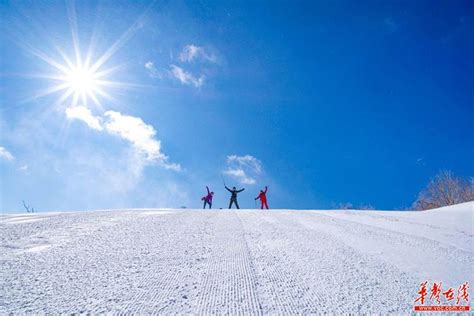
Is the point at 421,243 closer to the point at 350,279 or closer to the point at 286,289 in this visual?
the point at 350,279

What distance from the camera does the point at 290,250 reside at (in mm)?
1890

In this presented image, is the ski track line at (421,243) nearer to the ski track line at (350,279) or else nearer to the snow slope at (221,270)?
the snow slope at (221,270)

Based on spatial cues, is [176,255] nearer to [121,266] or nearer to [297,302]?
[121,266]

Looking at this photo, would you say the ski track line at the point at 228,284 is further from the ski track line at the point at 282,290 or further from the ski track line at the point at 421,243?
the ski track line at the point at 421,243

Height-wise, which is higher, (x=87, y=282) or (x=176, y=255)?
(x=176, y=255)

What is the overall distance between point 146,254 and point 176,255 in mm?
216

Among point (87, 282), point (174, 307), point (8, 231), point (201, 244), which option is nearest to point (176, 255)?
point (201, 244)

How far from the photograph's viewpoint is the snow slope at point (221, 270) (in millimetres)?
1047

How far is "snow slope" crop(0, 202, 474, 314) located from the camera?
1047mm

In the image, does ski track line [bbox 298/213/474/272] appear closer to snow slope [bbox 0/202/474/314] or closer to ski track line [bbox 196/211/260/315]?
snow slope [bbox 0/202/474/314]

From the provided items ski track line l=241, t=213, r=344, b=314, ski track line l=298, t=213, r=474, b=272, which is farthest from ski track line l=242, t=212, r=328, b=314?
ski track line l=298, t=213, r=474, b=272

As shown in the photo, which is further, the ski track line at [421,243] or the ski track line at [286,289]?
the ski track line at [421,243]

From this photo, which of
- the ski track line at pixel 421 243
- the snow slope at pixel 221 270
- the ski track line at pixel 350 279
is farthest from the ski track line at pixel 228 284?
the ski track line at pixel 421 243

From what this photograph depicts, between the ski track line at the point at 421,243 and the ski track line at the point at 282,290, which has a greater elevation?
the ski track line at the point at 421,243
